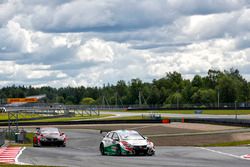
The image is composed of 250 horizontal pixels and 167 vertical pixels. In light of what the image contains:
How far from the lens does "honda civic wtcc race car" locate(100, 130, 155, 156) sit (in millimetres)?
28844

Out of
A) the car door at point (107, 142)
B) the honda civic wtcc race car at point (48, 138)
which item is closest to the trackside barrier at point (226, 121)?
the honda civic wtcc race car at point (48, 138)

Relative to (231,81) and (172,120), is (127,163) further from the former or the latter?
(231,81)

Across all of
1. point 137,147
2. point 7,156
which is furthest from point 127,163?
point 7,156

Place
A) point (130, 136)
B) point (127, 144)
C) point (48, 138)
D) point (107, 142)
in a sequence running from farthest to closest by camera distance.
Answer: point (48, 138) < point (107, 142) < point (130, 136) < point (127, 144)

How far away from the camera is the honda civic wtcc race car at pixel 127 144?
28.8 m

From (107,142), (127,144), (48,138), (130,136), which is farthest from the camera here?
(48,138)

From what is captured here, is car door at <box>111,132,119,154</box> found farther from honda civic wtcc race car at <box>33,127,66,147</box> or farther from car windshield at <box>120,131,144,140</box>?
honda civic wtcc race car at <box>33,127,66,147</box>

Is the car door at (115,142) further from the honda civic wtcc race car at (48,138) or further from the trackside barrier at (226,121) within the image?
the trackside barrier at (226,121)

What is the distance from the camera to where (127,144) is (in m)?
29.1

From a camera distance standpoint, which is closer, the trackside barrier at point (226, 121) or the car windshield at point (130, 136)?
the car windshield at point (130, 136)

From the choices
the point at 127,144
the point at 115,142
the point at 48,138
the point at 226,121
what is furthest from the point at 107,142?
the point at 226,121

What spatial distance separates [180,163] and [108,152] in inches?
302

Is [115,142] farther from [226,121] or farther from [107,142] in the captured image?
[226,121]

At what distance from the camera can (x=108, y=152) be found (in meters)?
Result: 30.4
